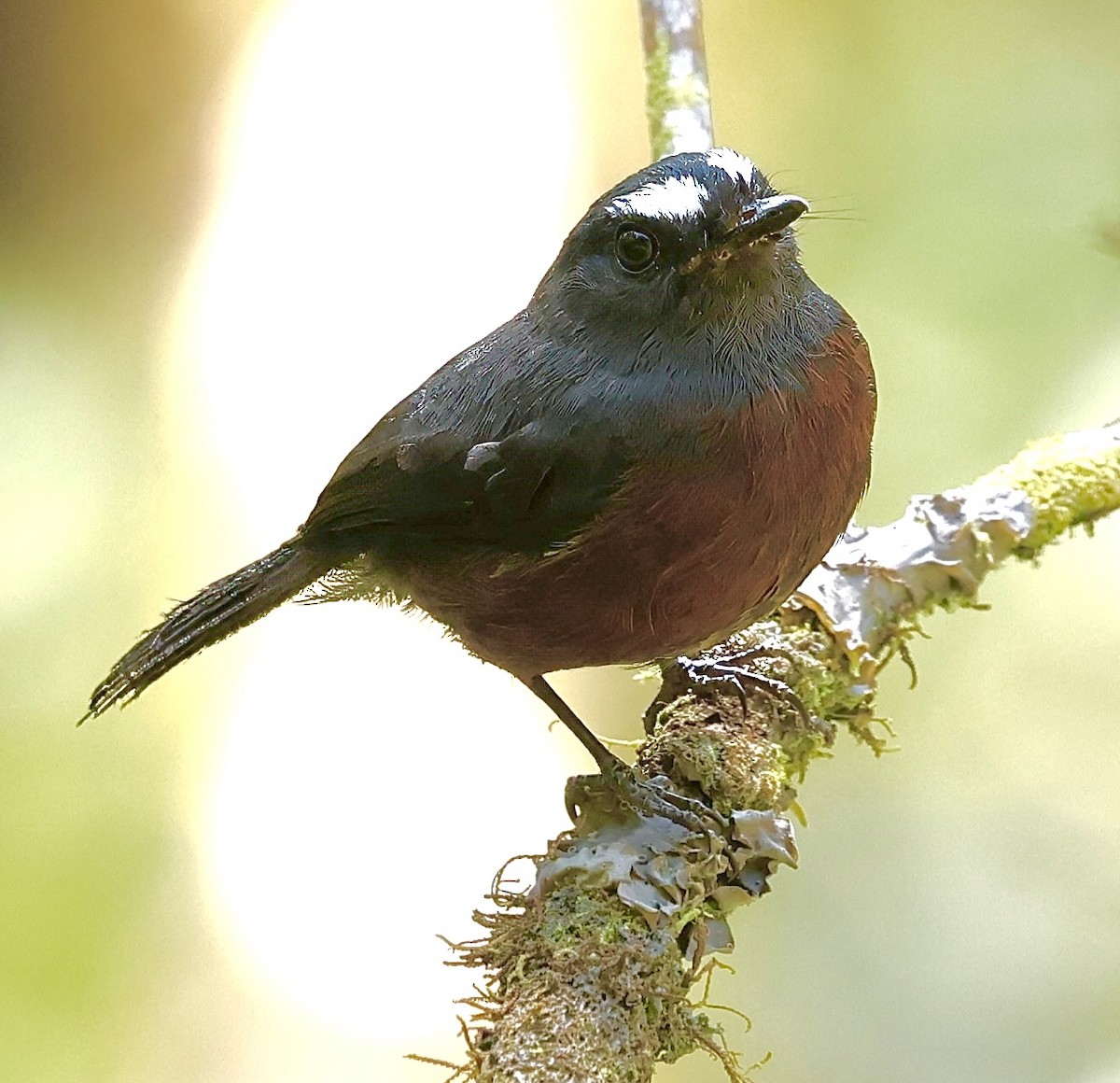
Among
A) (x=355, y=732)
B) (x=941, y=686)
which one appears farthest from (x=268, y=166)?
(x=941, y=686)

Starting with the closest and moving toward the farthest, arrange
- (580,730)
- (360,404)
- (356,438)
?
(580,730) → (356,438) → (360,404)

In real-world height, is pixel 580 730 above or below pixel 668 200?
below

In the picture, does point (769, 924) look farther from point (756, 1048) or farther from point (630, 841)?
point (630, 841)

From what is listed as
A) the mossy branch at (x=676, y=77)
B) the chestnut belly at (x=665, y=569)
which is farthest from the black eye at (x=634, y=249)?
the mossy branch at (x=676, y=77)

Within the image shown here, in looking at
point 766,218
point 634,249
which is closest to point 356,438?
point 634,249

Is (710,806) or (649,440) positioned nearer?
(649,440)

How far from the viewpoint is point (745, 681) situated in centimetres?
216

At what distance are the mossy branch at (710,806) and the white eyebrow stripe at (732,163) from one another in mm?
831

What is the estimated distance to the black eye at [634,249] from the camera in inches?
67.7

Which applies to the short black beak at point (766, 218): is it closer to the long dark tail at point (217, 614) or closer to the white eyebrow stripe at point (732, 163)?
the white eyebrow stripe at point (732, 163)

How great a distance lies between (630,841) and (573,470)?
1.79ft

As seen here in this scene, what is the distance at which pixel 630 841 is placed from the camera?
1830mm

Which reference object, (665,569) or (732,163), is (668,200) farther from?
(665,569)

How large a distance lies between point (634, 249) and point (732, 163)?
175 mm
